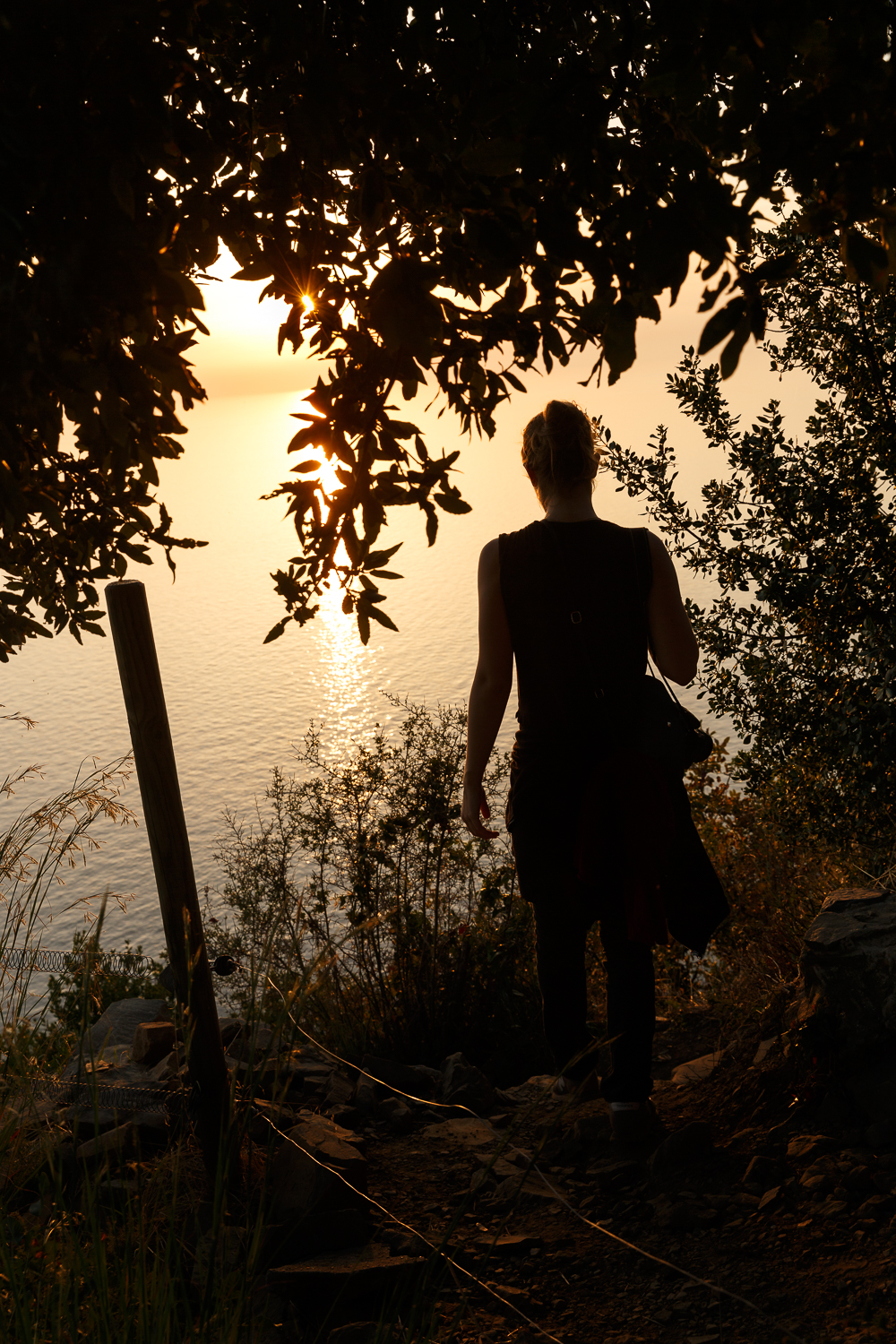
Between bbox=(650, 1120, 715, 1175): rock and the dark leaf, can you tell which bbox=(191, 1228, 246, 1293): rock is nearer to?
bbox=(650, 1120, 715, 1175): rock

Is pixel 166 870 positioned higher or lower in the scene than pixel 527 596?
lower

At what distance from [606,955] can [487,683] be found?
0.84 m

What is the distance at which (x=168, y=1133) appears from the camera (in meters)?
2.62

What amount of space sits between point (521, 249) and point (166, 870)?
191cm

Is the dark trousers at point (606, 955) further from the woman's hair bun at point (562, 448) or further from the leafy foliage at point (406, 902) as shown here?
the leafy foliage at point (406, 902)

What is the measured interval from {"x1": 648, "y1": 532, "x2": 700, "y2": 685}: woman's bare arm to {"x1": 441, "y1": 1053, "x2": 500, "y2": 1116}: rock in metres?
1.71

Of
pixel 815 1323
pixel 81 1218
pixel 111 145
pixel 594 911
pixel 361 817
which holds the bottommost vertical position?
pixel 815 1323

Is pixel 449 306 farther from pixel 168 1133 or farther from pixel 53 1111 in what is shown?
pixel 53 1111

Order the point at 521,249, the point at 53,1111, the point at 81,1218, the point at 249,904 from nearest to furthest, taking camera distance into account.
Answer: the point at 521,249, the point at 81,1218, the point at 53,1111, the point at 249,904

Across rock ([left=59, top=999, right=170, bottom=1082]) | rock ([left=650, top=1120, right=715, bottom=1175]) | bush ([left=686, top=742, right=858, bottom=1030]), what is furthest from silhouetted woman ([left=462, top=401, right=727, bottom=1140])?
Result: rock ([left=59, top=999, right=170, bottom=1082])

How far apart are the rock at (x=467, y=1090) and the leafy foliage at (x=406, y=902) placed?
0.63 meters

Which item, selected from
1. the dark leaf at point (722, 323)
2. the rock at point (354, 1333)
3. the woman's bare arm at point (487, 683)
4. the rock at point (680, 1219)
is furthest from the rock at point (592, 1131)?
the dark leaf at point (722, 323)

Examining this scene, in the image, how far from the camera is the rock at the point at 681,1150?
2.58 m

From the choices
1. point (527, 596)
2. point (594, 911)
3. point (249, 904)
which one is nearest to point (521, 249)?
point (527, 596)
